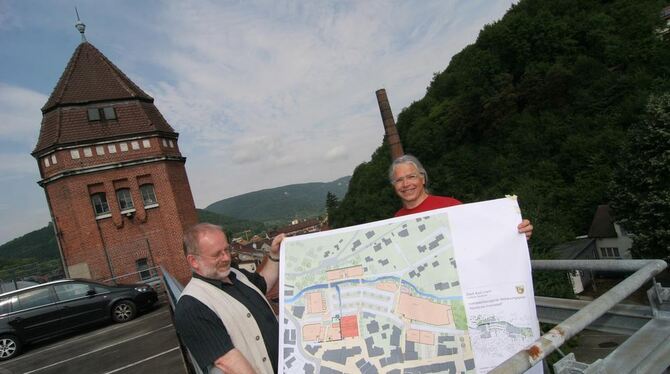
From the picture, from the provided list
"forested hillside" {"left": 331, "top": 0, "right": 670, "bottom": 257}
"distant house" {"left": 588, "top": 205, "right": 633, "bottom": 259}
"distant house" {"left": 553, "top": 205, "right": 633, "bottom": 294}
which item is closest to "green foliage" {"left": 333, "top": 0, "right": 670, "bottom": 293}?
"forested hillside" {"left": 331, "top": 0, "right": 670, "bottom": 257}

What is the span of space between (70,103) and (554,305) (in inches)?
1031

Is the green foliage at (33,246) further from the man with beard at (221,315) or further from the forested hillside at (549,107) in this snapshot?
the man with beard at (221,315)

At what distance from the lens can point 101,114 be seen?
22.5m

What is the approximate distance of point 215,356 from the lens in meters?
1.96

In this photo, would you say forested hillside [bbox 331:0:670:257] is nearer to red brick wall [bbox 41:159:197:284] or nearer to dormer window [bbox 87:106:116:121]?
red brick wall [bbox 41:159:197:284]

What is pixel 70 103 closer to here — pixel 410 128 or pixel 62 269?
pixel 62 269

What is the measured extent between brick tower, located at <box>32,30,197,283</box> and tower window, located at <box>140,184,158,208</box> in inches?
2.1

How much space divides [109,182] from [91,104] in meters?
4.97

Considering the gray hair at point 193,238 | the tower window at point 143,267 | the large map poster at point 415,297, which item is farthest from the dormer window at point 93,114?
the large map poster at point 415,297

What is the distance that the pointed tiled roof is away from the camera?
22.5m

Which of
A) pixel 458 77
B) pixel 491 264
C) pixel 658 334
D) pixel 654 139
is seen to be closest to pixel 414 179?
pixel 491 264

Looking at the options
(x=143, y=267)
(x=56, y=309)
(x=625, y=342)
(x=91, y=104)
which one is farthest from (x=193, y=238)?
(x=91, y=104)

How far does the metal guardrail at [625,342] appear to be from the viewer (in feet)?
4.21

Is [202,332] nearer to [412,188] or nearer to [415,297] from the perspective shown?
[415,297]
